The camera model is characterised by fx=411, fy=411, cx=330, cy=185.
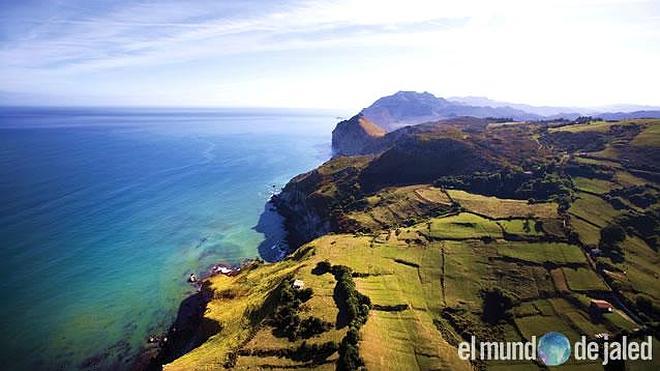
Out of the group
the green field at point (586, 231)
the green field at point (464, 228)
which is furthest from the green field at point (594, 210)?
the green field at point (464, 228)

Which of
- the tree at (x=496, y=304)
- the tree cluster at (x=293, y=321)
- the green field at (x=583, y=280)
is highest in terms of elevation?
the tree cluster at (x=293, y=321)

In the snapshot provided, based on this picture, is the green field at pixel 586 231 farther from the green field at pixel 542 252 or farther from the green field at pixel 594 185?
the green field at pixel 594 185

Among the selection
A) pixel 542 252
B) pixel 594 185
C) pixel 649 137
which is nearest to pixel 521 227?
pixel 542 252

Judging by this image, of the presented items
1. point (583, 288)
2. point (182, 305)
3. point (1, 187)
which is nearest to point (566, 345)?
point (583, 288)

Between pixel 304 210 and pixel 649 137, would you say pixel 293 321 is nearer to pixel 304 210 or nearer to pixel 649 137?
pixel 304 210

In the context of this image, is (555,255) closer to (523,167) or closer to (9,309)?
(523,167)

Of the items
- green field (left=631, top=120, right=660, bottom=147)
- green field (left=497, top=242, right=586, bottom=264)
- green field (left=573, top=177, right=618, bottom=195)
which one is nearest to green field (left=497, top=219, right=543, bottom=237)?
green field (left=497, top=242, right=586, bottom=264)

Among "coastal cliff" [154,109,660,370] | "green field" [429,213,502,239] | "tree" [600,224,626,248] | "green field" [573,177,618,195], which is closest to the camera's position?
"coastal cliff" [154,109,660,370]

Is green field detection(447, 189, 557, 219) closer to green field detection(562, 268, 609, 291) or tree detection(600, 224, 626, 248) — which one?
tree detection(600, 224, 626, 248)
